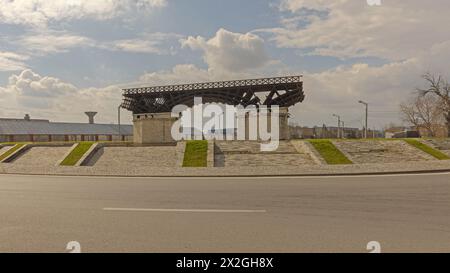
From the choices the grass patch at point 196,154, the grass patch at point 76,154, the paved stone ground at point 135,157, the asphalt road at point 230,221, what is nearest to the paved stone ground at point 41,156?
the grass patch at point 76,154

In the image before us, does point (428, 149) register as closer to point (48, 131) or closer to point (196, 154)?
point (196, 154)

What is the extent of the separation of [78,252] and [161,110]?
4967 centimetres

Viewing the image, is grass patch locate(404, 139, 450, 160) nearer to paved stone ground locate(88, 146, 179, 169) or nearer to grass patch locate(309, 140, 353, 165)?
grass patch locate(309, 140, 353, 165)

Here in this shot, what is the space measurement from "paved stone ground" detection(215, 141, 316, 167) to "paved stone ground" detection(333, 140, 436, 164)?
11.0 ft

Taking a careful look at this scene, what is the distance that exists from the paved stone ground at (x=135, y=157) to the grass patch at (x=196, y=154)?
0.95 m

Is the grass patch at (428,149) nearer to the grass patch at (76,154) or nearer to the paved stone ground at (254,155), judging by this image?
the paved stone ground at (254,155)

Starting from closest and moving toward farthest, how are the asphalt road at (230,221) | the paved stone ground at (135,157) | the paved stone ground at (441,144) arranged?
the asphalt road at (230,221) → the paved stone ground at (135,157) → the paved stone ground at (441,144)

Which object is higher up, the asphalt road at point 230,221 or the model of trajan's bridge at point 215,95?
the model of trajan's bridge at point 215,95

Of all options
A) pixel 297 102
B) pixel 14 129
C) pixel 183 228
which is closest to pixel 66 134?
pixel 14 129

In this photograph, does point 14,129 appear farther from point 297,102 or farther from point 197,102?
point 297,102

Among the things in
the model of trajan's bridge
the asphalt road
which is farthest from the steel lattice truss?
the asphalt road

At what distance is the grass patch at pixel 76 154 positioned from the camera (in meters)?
22.1

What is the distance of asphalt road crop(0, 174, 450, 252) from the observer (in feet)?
15.1

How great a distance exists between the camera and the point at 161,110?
173 ft
